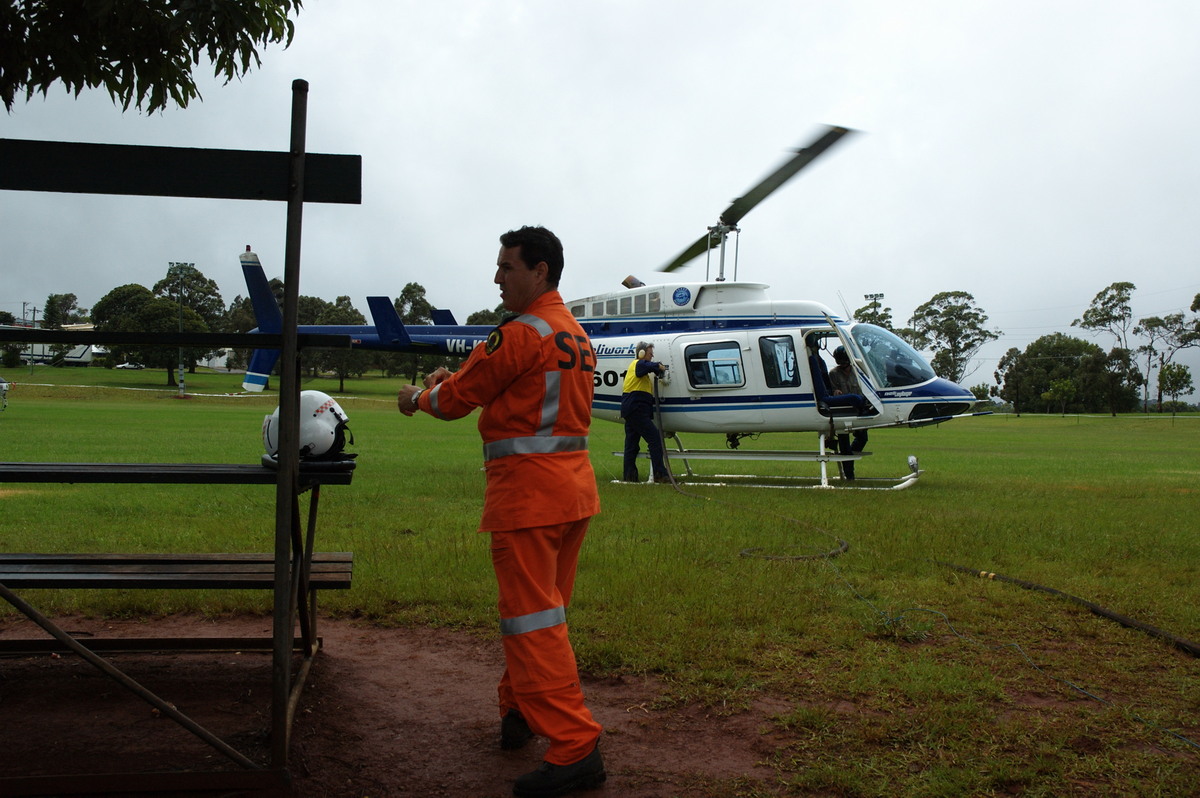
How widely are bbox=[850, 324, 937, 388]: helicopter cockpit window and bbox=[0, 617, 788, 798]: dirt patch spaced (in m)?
9.76

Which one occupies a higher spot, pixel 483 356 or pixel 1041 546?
pixel 483 356

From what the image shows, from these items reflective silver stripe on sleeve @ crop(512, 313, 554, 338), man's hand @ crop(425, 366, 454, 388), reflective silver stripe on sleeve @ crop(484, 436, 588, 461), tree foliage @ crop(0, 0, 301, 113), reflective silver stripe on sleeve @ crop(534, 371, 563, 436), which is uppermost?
tree foliage @ crop(0, 0, 301, 113)

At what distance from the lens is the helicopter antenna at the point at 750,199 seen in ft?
29.2

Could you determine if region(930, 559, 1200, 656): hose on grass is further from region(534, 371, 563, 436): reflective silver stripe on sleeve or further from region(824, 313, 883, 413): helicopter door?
region(824, 313, 883, 413): helicopter door

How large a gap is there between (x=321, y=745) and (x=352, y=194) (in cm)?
205

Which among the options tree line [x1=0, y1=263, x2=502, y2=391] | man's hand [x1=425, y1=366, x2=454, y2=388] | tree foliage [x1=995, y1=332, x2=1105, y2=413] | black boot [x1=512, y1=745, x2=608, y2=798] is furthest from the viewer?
tree foliage [x1=995, y1=332, x2=1105, y2=413]

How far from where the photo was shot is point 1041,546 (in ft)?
24.3

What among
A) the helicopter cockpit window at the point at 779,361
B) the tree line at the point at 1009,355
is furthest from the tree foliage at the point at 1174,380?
the helicopter cockpit window at the point at 779,361

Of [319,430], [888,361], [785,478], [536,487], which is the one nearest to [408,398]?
[319,430]

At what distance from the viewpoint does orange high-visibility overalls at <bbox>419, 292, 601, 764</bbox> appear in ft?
9.96

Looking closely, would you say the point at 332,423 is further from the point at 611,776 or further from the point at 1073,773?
the point at 1073,773

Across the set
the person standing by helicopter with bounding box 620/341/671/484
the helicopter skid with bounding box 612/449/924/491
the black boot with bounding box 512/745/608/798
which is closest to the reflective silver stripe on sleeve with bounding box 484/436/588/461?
the black boot with bounding box 512/745/608/798

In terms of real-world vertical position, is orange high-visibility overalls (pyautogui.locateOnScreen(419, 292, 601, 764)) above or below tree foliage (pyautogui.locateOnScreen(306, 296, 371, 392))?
below

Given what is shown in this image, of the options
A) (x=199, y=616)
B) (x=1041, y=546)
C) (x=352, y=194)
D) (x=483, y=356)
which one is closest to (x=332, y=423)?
(x=483, y=356)
